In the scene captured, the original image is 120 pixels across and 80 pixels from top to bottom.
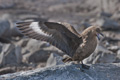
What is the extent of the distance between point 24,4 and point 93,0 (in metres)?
3.90

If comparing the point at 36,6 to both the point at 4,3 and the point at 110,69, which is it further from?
the point at 110,69

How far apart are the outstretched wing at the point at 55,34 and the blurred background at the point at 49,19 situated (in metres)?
1.53

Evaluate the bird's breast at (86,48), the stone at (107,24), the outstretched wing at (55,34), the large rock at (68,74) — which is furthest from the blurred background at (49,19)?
the large rock at (68,74)

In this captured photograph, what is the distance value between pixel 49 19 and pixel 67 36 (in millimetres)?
8782

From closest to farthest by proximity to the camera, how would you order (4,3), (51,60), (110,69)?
(110,69) → (51,60) → (4,3)

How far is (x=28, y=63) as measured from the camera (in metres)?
8.15

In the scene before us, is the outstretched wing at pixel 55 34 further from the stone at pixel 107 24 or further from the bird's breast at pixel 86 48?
the stone at pixel 107 24

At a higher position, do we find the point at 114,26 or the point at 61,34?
the point at 114,26

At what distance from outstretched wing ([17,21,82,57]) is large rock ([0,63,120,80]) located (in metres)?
0.47

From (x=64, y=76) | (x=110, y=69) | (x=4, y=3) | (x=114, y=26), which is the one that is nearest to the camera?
(x=64, y=76)

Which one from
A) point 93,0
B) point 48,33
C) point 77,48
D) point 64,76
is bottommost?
point 64,76

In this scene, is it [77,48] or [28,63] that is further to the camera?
[28,63]

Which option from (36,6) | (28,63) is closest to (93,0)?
(36,6)

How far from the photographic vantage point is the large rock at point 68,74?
441cm
